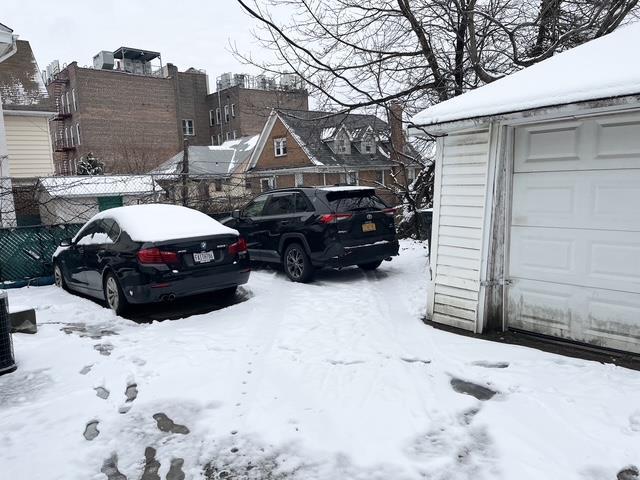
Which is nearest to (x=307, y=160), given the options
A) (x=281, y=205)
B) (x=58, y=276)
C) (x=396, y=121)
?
(x=396, y=121)

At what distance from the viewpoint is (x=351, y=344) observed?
5.26 metres

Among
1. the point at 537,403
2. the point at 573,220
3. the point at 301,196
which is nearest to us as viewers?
the point at 537,403

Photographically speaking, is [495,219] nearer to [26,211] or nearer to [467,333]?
[467,333]

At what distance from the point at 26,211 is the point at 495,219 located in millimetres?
19108

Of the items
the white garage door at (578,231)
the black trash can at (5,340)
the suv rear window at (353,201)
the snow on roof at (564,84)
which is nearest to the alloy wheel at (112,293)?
the black trash can at (5,340)

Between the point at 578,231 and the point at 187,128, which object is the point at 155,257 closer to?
the point at 578,231

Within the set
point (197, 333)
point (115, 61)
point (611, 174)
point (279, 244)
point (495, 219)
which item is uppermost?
point (115, 61)

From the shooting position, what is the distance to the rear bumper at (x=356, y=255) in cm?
804

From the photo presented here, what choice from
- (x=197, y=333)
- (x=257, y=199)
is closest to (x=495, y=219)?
(x=197, y=333)

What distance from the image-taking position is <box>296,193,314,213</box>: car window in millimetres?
8424

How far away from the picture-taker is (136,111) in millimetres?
44719

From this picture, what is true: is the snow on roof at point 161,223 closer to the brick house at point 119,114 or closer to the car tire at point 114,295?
the car tire at point 114,295

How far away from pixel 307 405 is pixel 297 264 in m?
4.77

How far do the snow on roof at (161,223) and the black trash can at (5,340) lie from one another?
6.89 feet
